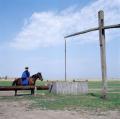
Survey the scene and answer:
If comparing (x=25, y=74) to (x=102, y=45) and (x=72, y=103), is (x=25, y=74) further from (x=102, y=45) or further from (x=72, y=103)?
(x=72, y=103)

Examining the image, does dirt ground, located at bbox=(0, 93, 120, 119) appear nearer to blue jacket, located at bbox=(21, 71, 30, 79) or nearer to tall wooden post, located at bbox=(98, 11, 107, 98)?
tall wooden post, located at bbox=(98, 11, 107, 98)

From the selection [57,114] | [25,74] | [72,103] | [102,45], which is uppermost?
[102,45]

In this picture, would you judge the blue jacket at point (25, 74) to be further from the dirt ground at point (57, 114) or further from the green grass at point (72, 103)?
the dirt ground at point (57, 114)

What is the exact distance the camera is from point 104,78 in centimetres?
2311

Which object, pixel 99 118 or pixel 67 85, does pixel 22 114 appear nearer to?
pixel 99 118

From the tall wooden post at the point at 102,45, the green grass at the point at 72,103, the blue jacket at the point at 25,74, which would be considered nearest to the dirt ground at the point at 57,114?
the green grass at the point at 72,103

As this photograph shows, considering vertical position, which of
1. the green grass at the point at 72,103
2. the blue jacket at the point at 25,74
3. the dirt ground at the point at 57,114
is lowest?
the dirt ground at the point at 57,114

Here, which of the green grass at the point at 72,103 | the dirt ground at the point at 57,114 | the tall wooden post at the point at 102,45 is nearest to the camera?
the dirt ground at the point at 57,114

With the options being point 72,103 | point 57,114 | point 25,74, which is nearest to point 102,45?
point 72,103

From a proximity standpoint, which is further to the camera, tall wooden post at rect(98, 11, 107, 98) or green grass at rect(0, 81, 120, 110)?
tall wooden post at rect(98, 11, 107, 98)

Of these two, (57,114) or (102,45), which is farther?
(102,45)

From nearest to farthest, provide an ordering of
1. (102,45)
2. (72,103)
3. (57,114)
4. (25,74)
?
(57,114) → (72,103) → (102,45) → (25,74)

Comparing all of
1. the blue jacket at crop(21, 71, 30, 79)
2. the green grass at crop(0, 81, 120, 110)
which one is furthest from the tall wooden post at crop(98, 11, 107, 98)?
the blue jacket at crop(21, 71, 30, 79)

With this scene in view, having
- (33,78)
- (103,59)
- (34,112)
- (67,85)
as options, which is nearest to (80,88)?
Answer: (67,85)
